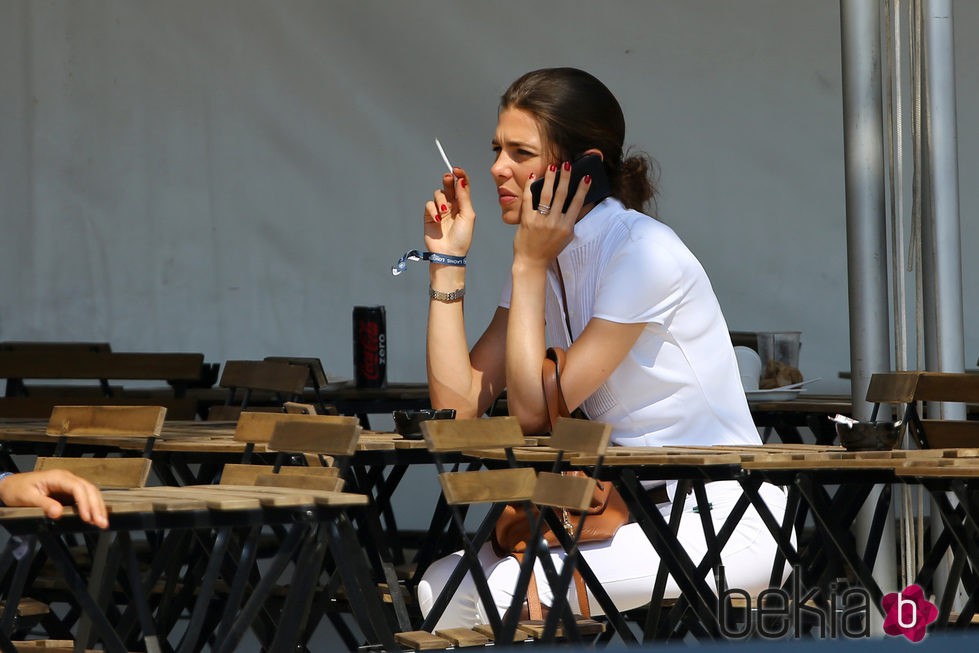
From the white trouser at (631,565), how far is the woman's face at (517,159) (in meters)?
0.75

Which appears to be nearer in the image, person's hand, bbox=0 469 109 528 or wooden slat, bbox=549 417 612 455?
person's hand, bbox=0 469 109 528

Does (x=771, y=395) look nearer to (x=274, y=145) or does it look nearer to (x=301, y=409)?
(x=301, y=409)

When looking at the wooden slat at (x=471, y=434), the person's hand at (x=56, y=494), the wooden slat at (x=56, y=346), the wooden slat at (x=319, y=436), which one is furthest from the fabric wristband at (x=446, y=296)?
the wooden slat at (x=56, y=346)

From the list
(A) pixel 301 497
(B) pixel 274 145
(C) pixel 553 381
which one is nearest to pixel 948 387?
(C) pixel 553 381

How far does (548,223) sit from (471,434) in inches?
25.3

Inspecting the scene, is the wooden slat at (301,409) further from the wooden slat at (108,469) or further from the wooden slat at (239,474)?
the wooden slat at (108,469)

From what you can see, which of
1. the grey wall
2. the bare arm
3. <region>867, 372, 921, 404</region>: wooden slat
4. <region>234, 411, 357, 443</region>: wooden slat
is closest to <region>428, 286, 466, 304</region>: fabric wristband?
the bare arm

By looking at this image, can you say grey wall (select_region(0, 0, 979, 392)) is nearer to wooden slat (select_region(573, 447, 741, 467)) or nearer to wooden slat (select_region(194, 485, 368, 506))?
wooden slat (select_region(573, 447, 741, 467))

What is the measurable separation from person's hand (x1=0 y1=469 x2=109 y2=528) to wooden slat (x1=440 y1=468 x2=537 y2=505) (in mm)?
643

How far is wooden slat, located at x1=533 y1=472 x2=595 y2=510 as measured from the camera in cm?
250

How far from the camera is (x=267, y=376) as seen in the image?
4.25 metres

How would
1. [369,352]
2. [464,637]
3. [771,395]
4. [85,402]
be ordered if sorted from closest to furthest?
[464,637] → [771,395] → [369,352] → [85,402]

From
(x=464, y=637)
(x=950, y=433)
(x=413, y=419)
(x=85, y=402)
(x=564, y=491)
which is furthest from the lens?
(x=85, y=402)

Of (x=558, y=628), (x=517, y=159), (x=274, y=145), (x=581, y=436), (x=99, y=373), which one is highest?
(x=274, y=145)
